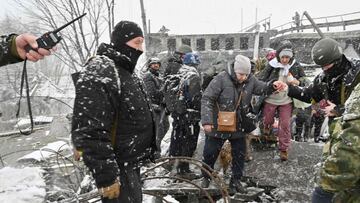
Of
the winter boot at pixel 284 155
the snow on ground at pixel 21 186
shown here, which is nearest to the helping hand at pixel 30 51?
the snow on ground at pixel 21 186

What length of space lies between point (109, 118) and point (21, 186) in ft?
6.02

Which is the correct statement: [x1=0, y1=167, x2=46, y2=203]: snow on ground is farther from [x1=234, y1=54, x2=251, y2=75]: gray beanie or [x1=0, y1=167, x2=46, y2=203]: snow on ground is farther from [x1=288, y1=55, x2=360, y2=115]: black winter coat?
[x1=288, y1=55, x2=360, y2=115]: black winter coat

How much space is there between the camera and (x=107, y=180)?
8.45ft

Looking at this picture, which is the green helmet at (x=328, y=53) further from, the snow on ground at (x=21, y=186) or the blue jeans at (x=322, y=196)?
the snow on ground at (x=21, y=186)

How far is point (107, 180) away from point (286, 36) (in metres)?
21.5

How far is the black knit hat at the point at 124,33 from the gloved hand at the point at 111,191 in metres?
1.12

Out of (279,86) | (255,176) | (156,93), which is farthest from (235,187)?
(156,93)

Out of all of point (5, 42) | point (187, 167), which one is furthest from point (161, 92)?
point (5, 42)

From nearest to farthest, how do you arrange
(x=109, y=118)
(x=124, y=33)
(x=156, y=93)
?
(x=109, y=118)
(x=124, y=33)
(x=156, y=93)

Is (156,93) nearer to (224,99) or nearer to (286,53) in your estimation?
(224,99)

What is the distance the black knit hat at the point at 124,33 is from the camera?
2939 millimetres

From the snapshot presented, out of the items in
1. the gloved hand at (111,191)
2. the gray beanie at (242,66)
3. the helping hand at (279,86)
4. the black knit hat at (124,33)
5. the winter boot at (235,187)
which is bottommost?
the winter boot at (235,187)

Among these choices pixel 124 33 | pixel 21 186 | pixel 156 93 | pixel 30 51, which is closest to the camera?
pixel 30 51

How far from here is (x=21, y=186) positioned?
12.7 feet
